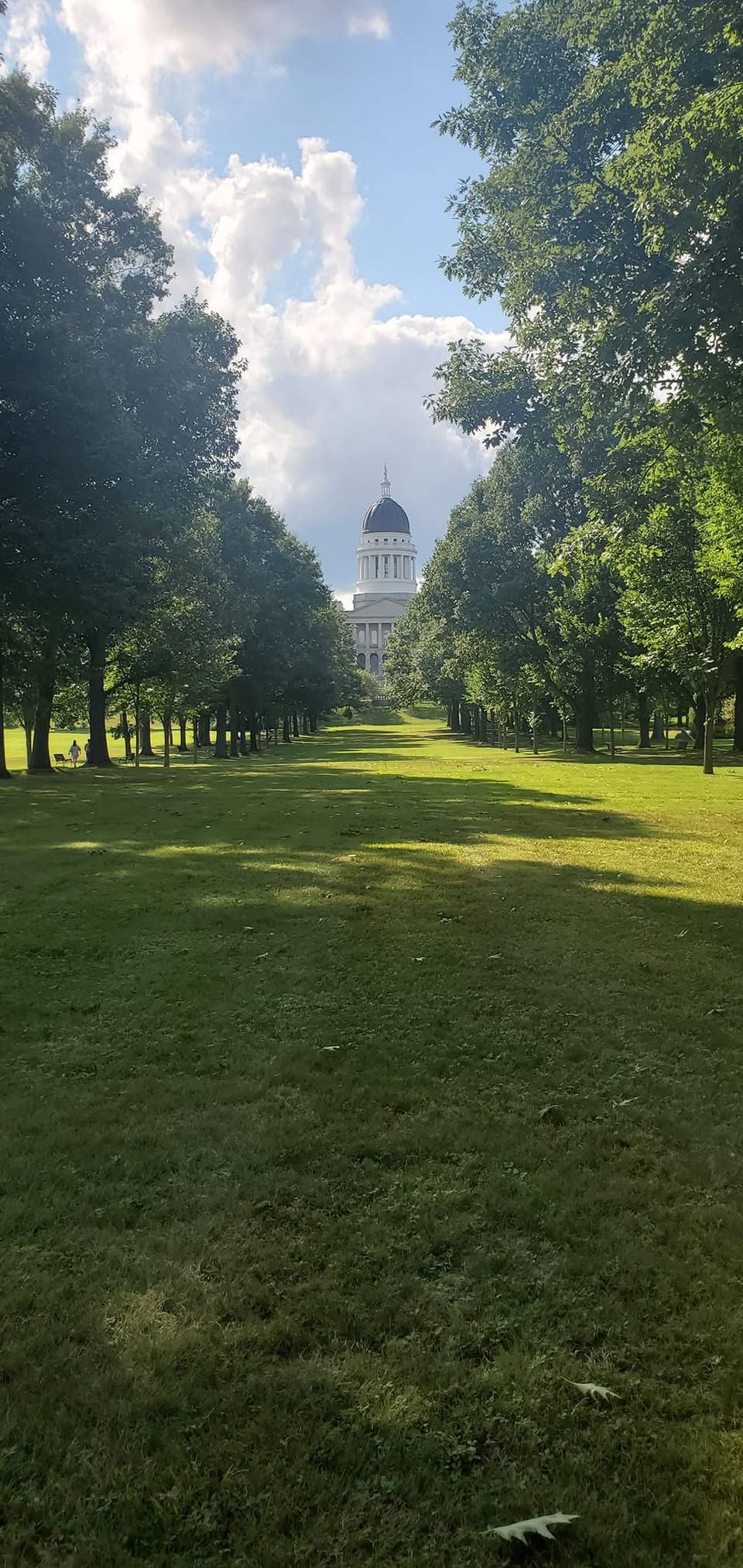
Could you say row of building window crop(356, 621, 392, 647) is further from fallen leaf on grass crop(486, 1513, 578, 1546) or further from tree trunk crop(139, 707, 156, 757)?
fallen leaf on grass crop(486, 1513, 578, 1546)

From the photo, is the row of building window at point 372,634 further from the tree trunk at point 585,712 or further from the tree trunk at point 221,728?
the tree trunk at point 585,712

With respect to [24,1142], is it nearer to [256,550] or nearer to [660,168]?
[660,168]

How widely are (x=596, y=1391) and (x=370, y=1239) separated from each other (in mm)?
1014

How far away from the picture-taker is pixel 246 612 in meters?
44.1

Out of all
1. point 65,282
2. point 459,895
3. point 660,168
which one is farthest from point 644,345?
point 65,282

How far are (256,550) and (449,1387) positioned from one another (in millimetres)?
51384

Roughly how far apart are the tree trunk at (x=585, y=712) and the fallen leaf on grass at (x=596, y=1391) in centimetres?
4264

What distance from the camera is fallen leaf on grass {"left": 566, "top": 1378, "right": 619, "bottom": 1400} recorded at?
8.86ft

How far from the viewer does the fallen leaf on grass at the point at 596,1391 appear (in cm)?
270

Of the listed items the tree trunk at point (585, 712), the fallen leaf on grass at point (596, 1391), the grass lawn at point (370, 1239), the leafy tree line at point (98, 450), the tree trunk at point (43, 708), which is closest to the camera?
the grass lawn at point (370, 1239)

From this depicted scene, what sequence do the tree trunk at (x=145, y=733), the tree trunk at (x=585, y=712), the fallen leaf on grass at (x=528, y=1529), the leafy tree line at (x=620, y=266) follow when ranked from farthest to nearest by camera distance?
1. the tree trunk at (x=145, y=733)
2. the tree trunk at (x=585, y=712)
3. the leafy tree line at (x=620, y=266)
4. the fallen leaf on grass at (x=528, y=1529)

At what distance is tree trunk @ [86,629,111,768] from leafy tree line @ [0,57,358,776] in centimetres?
9

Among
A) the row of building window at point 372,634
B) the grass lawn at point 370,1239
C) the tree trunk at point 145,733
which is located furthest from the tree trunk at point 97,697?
the row of building window at point 372,634

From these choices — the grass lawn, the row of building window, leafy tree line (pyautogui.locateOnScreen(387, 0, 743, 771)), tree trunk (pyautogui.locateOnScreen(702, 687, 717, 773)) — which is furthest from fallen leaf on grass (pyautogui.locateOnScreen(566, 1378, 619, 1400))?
the row of building window
